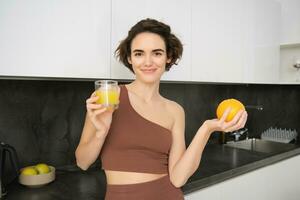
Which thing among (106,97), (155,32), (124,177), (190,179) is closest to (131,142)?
(124,177)

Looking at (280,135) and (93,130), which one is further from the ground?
(93,130)

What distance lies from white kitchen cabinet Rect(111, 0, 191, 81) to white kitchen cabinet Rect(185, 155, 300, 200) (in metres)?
0.63

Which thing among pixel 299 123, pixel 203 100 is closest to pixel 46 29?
pixel 203 100

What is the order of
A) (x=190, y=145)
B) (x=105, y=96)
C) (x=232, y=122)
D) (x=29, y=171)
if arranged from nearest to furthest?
(x=105, y=96)
(x=232, y=122)
(x=190, y=145)
(x=29, y=171)

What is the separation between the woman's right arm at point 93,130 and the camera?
2.67 feet

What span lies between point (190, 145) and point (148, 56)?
37 cm

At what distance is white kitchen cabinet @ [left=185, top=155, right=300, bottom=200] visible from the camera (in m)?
1.52

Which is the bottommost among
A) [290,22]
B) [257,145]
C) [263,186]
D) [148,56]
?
[263,186]

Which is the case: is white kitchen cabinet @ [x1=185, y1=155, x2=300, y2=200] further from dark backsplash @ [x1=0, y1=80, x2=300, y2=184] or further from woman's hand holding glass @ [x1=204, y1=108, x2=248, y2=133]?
dark backsplash @ [x1=0, y1=80, x2=300, y2=184]

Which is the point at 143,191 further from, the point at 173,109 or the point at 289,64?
the point at 289,64

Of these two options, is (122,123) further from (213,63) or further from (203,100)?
(203,100)

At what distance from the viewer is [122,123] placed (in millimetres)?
1027

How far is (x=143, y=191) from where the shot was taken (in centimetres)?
102

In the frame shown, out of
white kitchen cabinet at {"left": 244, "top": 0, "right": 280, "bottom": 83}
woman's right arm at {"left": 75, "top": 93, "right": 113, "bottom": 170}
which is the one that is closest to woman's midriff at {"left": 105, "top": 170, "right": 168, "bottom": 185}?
woman's right arm at {"left": 75, "top": 93, "right": 113, "bottom": 170}
